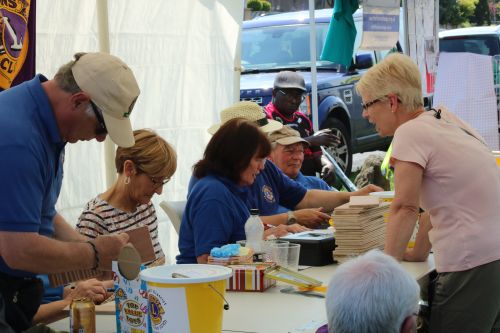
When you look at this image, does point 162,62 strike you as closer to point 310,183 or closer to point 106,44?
point 106,44

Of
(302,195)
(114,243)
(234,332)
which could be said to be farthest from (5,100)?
(302,195)

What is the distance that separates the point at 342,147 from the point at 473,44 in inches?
185

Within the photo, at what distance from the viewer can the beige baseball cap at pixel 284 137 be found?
5.65m

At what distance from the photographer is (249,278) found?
3.39 meters

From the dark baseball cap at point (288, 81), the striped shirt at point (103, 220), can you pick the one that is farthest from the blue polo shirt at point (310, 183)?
the striped shirt at point (103, 220)

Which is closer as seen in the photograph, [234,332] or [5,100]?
[5,100]

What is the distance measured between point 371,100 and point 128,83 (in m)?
1.30

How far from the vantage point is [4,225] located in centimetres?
238

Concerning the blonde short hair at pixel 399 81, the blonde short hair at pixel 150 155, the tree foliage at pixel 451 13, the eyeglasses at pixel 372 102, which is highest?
the tree foliage at pixel 451 13

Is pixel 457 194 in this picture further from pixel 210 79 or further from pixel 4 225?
pixel 210 79

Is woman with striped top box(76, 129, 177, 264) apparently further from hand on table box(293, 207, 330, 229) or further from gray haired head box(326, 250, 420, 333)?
gray haired head box(326, 250, 420, 333)

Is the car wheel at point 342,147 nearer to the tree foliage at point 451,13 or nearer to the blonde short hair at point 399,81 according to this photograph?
the blonde short hair at point 399,81

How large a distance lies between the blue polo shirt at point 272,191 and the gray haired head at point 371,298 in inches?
104

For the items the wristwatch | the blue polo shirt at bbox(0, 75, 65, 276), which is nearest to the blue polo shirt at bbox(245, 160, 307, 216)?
the wristwatch
